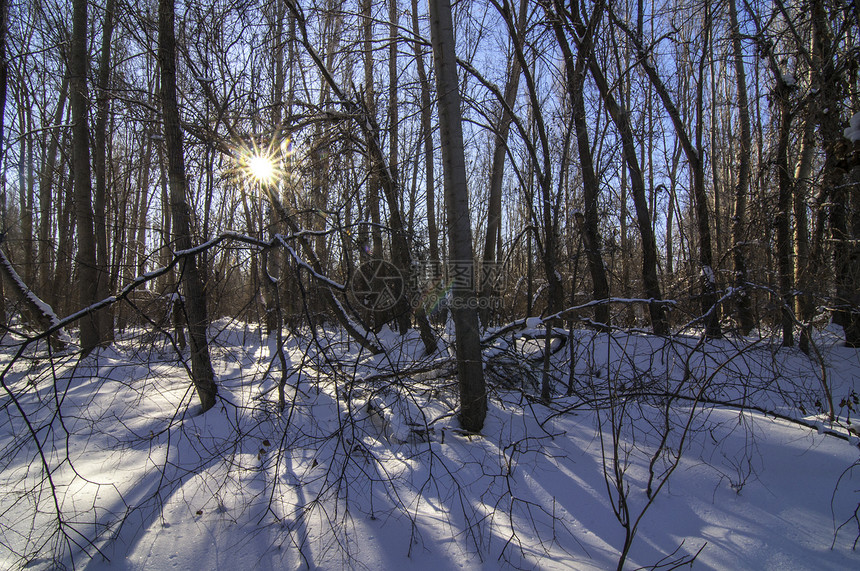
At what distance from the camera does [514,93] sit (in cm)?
720

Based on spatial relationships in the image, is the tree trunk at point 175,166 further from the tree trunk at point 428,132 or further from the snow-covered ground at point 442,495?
the tree trunk at point 428,132

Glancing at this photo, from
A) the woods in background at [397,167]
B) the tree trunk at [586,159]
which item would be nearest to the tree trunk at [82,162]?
the woods in background at [397,167]

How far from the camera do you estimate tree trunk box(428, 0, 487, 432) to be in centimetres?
325

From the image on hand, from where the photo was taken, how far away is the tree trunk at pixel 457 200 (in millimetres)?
3254

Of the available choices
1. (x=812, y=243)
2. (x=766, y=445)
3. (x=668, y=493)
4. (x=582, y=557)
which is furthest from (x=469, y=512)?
(x=812, y=243)

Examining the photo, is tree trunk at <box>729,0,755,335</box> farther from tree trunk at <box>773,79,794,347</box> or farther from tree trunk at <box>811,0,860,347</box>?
tree trunk at <box>811,0,860,347</box>

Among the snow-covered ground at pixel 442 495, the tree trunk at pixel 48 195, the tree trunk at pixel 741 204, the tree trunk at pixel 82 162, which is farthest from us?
the tree trunk at pixel 48 195

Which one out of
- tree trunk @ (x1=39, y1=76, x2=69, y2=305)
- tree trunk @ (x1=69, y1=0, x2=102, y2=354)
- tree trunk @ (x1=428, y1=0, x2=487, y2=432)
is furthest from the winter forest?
tree trunk @ (x1=39, y1=76, x2=69, y2=305)

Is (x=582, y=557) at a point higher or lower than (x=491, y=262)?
lower

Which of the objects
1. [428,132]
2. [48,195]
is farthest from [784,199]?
[48,195]

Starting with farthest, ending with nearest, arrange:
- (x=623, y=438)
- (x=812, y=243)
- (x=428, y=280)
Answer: (x=812, y=243) → (x=428, y=280) → (x=623, y=438)

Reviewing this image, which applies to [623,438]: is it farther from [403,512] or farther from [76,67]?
[76,67]

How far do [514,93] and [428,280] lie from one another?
4.26 m

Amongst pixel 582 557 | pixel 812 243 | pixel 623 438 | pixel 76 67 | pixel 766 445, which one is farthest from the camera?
pixel 76 67
